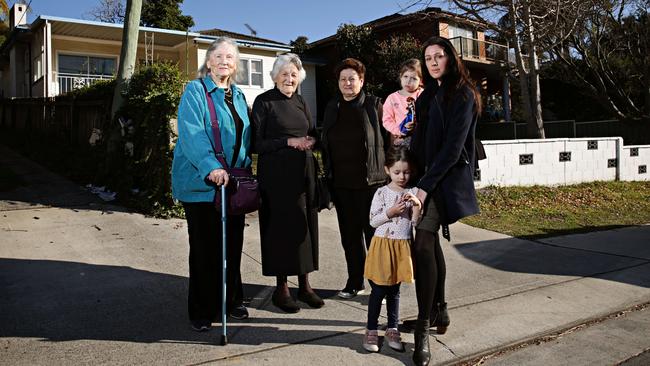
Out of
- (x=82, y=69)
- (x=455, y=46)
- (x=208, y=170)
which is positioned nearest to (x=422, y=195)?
(x=208, y=170)

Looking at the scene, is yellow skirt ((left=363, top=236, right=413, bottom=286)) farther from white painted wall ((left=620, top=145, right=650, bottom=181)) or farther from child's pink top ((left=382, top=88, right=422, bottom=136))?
white painted wall ((left=620, top=145, right=650, bottom=181))

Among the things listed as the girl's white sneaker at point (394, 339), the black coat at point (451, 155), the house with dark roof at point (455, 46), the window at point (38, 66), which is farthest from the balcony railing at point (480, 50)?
the girl's white sneaker at point (394, 339)

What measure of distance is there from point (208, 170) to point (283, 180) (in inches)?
28.4

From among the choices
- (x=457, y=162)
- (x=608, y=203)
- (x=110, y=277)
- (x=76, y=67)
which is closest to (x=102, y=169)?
(x=110, y=277)

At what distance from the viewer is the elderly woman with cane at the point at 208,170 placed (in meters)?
3.50

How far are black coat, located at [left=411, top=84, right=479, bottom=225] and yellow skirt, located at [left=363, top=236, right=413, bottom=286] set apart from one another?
0.32 metres

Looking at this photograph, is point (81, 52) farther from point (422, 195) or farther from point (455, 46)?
point (422, 195)

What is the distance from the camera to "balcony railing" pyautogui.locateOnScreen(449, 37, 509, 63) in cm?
2351

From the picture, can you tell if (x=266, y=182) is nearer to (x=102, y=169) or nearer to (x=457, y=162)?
(x=457, y=162)

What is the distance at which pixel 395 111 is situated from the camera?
4.04 meters

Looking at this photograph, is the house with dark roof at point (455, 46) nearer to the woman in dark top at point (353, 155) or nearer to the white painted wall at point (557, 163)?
the white painted wall at point (557, 163)

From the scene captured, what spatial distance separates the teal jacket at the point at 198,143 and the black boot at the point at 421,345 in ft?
5.31

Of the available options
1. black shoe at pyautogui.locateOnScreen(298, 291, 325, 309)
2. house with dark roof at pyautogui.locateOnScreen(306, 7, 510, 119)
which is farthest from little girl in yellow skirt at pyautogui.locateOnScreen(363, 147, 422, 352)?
house with dark roof at pyautogui.locateOnScreen(306, 7, 510, 119)

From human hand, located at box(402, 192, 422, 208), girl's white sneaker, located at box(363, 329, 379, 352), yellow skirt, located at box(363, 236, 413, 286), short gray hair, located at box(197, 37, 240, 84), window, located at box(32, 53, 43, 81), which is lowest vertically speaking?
girl's white sneaker, located at box(363, 329, 379, 352)
